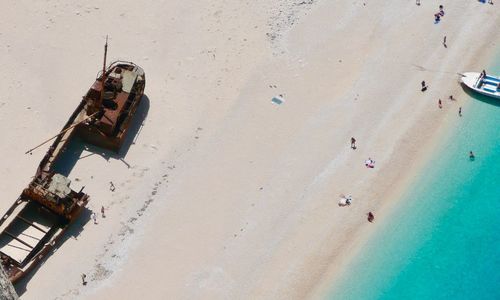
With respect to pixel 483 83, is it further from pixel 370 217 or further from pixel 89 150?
pixel 89 150

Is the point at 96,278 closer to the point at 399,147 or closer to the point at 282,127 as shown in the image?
the point at 282,127

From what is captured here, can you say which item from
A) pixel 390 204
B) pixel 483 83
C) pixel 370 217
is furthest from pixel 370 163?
pixel 483 83

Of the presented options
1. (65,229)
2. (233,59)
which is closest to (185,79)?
(233,59)

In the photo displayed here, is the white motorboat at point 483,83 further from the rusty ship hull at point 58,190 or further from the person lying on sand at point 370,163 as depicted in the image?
the rusty ship hull at point 58,190

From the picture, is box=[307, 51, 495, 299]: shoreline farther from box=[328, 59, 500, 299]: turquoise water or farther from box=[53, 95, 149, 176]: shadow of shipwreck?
box=[53, 95, 149, 176]: shadow of shipwreck

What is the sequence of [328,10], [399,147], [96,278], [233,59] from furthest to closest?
[328,10], [233,59], [399,147], [96,278]

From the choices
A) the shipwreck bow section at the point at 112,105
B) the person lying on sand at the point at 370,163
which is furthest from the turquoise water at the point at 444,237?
the shipwreck bow section at the point at 112,105
